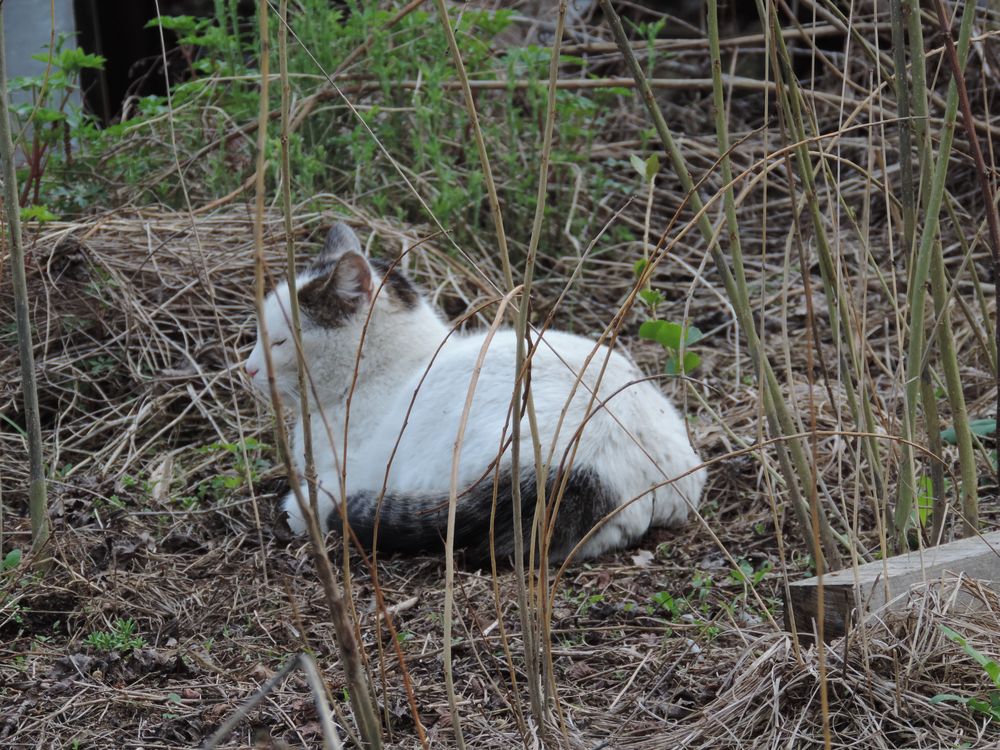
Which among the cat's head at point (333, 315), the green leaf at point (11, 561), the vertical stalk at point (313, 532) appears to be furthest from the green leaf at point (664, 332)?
the green leaf at point (11, 561)

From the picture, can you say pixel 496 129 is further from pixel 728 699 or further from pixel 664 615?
pixel 728 699

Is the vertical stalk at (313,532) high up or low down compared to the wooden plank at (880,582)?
up

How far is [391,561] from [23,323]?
111 centimetres

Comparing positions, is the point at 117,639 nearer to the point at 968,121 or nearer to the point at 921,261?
the point at 921,261

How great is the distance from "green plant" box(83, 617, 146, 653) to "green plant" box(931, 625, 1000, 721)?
1.61 m

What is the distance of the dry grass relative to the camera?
1.78 meters

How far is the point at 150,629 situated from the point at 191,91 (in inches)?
126

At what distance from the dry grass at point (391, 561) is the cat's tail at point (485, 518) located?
91 millimetres

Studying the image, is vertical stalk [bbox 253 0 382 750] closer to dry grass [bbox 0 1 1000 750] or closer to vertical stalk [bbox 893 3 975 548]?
dry grass [bbox 0 1 1000 750]

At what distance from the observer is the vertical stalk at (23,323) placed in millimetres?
2115

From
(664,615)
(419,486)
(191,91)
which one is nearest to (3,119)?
(419,486)

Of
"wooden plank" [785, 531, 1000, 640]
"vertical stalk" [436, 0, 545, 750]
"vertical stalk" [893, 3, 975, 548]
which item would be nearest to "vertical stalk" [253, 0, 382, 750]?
"vertical stalk" [436, 0, 545, 750]

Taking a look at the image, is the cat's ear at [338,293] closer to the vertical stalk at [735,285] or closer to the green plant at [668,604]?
the green plant at [668,604]

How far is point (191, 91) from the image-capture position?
16.3 ft
